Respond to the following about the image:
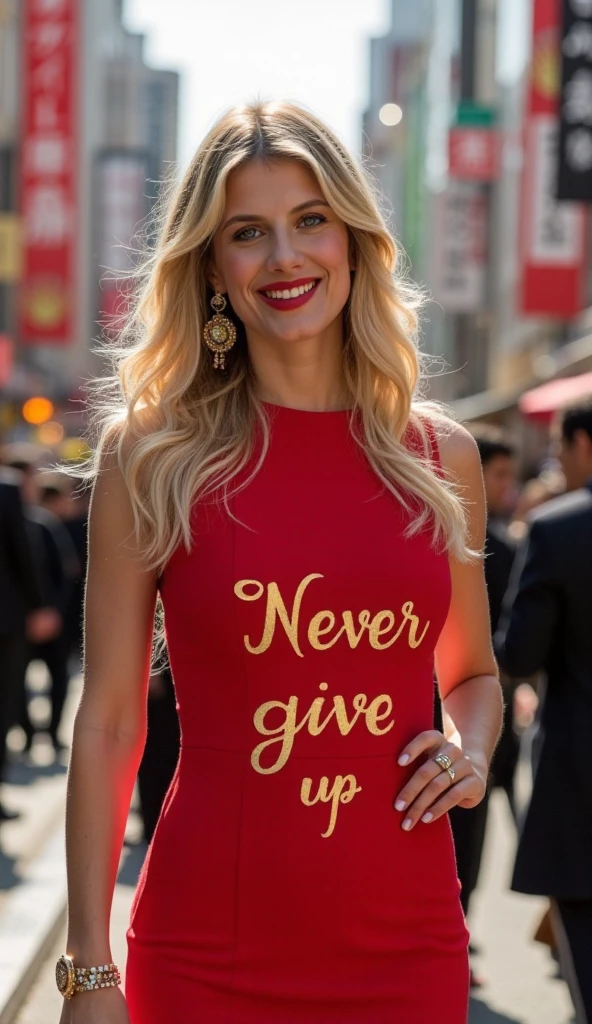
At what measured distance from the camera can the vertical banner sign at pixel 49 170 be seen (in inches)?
1398

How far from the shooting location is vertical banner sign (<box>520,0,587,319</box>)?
26.0 metres

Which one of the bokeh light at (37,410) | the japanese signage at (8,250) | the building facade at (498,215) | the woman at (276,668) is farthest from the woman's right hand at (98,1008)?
the bokeh light at (37,410)

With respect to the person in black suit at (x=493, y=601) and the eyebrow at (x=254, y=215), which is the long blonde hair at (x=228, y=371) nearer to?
the eyebrow at (x=254, y=215)

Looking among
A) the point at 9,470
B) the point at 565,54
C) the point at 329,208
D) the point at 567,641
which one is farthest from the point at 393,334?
the point at 565,54

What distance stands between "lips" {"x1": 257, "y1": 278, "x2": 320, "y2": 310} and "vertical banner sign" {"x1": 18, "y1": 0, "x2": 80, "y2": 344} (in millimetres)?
32689

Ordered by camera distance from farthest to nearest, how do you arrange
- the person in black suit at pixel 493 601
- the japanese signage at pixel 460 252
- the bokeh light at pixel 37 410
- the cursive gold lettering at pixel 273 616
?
the japanese signage at pixel 460 252 → the bokeh light at pixel 37 410 → the person in black suit at pixel 493 601 → the cursive gold lettering at pixel 273 616

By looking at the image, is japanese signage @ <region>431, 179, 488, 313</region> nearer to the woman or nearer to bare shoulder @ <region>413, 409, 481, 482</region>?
bare shoulder @ <region>413, 409, 481, 482</region>

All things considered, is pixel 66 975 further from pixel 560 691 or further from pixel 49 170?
pixel 49 170

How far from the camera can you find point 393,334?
2936 millimetres

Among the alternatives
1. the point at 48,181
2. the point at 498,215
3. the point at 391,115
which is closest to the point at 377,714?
the point at 48,181

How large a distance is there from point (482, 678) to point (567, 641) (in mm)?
2287

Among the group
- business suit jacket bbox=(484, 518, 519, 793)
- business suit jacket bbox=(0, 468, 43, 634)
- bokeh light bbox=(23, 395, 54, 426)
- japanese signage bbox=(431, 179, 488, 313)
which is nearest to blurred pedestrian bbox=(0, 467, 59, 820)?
business suit jacket bbox=(0, 468, 43, 634)

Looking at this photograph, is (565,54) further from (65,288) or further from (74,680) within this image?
(65,288)

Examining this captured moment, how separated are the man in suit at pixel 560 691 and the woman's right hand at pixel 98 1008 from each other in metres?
2.65
